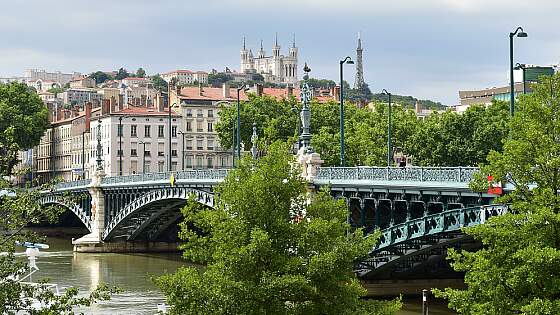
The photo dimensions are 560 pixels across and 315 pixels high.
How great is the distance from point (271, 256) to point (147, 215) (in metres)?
57.0

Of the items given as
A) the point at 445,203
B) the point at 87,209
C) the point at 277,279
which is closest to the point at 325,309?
the point at 277,279

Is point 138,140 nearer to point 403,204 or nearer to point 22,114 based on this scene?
point 22,114

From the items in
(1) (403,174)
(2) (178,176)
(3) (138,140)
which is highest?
(3) (138,140)

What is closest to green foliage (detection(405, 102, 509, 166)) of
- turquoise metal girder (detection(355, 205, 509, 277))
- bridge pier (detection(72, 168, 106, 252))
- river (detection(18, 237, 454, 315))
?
river (detection(18, 237, 454, 315))

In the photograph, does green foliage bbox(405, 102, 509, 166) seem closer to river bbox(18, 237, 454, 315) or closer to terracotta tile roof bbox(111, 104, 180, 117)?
river bbox(18, 237, 454, 315)

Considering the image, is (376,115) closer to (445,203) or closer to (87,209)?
(87,209)

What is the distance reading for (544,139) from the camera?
26.5 meters

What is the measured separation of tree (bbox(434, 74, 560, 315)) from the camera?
82.5 ft

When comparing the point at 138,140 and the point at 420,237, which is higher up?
the point at 138,140

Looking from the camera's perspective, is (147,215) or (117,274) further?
(147,215)

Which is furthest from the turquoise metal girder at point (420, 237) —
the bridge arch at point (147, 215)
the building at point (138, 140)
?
the building at point (138, 140)

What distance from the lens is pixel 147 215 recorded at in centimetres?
8319

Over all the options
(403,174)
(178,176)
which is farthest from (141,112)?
(403,174)

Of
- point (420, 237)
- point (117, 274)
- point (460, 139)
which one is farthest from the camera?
point (460, 139)
